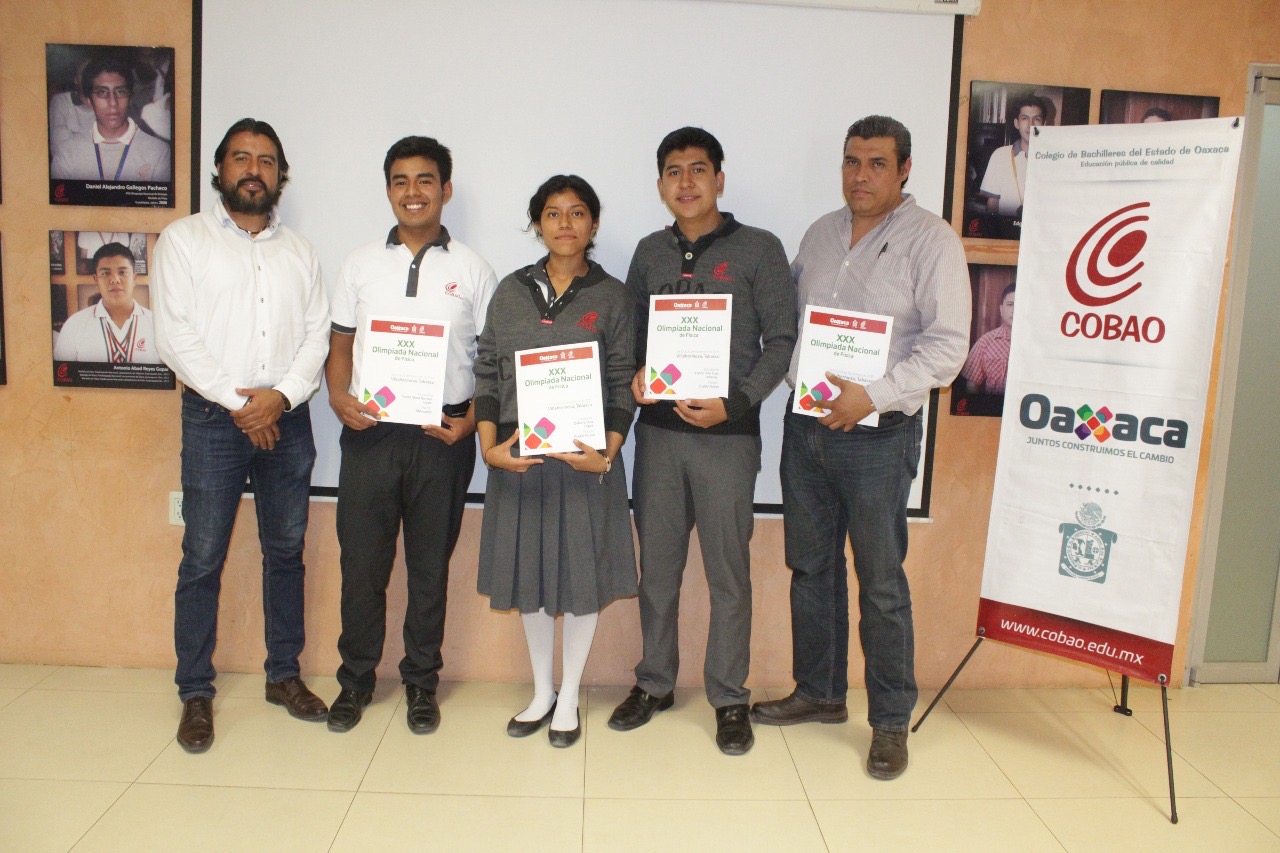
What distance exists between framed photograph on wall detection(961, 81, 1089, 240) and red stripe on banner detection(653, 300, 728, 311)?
112 centimetres

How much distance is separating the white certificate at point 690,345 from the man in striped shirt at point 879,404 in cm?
27

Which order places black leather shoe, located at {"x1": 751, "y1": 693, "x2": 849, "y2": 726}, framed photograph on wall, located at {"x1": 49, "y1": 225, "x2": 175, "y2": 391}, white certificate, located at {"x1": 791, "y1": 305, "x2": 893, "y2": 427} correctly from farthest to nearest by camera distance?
framed photograph on wall, located at {"x1": 49, "y1": 225, "x2": 175, "y2": 391} → black leather shoe, located at {"x1": 751, "y1": 693, "x2": 849, "y2": 726} → white certificate, located at {"x1": 791, "y1": 305, "x2": 893, "y2": 427}

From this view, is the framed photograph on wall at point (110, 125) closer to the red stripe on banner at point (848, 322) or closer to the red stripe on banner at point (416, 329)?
the red stripe on banner at point (416, 329)

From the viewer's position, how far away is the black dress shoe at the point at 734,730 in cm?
248

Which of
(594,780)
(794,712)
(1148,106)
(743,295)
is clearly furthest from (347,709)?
(1148,106)

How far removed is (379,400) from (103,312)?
4.01 feet

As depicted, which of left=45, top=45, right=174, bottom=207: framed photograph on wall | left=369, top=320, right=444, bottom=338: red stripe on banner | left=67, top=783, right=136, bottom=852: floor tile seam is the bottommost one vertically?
left=67, top=783, right=136, bottom=852: floor tile seam

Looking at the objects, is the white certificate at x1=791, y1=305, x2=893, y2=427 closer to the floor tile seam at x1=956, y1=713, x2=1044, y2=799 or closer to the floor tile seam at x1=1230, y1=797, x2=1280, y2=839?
the floor tile seam at x1=956, y1=713, x2=1044, y2=799

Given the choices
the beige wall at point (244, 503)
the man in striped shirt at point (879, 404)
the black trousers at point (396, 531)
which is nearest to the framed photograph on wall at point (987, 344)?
the beige wall at point (244, 503)

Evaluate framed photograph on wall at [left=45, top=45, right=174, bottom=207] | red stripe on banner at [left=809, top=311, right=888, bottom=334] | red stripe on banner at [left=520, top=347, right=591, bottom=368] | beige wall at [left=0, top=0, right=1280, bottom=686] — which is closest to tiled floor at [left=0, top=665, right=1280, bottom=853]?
beige wall at [left=0, top=0, right=1280, bottom=686]

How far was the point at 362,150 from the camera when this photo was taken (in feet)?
9.00

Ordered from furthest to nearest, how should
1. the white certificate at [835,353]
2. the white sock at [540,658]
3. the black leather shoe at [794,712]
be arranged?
the black leather shoe at [794,712] → the white sock at [540,658] → the white certificate at [835,353]

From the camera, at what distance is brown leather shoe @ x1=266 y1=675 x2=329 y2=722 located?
2.61m

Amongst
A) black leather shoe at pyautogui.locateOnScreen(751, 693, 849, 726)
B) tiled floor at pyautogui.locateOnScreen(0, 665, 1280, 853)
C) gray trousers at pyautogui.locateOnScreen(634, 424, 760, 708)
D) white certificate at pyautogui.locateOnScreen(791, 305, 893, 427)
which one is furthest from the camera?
black leather shoe at pyautogui.locateOnScreen(751, 693, 849, 726)
